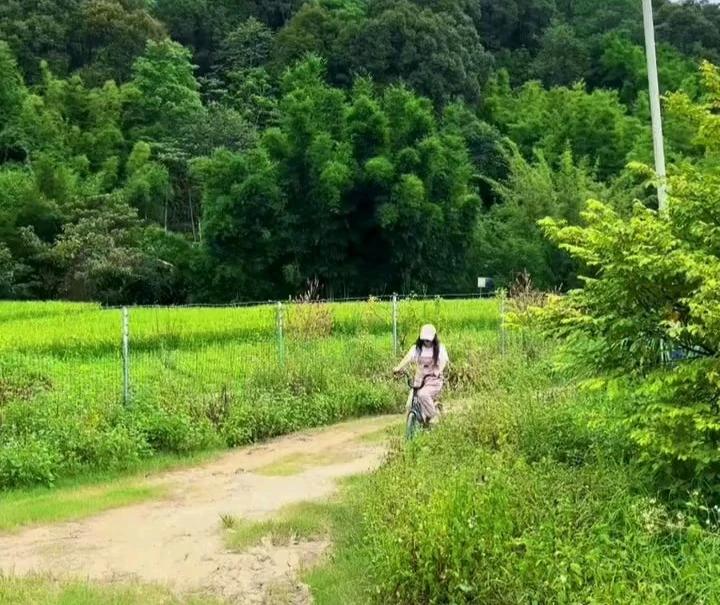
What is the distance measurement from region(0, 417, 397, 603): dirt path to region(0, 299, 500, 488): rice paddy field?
859 millimetres

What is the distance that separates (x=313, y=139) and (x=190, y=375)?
647 inches

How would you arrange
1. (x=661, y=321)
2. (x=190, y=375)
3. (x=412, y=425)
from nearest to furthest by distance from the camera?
(x=661, y=321), (x=412, y=425), (x=190, y=375)

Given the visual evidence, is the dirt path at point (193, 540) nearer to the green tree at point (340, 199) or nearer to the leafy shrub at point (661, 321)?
the leafy shrub at point (661, 321)

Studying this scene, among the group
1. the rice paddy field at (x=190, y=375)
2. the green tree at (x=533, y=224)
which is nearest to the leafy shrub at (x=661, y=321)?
the rice paddy field at (x=190, y=375)

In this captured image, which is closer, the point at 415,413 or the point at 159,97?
the point at 415,413

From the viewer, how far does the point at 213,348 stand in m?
12.8

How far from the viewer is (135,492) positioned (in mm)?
7957

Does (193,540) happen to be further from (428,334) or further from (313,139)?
(313,139)

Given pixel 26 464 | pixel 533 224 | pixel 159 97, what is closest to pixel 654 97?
pixel 26 464

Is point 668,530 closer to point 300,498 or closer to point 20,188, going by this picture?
point 300,498

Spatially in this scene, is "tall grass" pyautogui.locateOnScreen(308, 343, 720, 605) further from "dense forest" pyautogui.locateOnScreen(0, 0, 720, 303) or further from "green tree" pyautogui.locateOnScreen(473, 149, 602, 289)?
"green tree" pyautogui.locateOnScreen(473, 149, 602, 289)

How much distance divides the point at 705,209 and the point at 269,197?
69.7 feet

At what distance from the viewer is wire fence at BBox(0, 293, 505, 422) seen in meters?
10.2

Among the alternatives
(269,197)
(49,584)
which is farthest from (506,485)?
(269,197)
